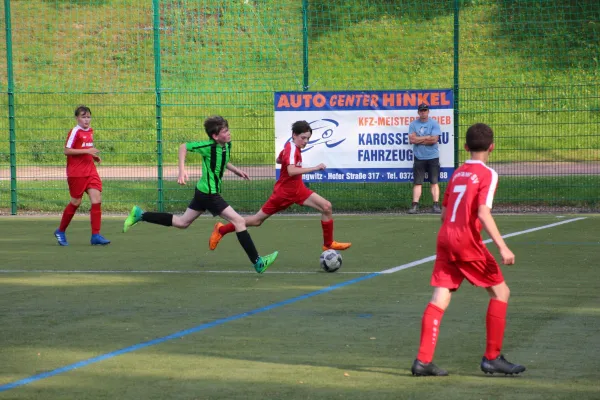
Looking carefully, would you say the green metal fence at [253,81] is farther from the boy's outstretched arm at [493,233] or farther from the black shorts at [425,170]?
the boy's outstretched arm at [493,233]

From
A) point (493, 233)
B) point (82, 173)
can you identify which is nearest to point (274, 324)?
Result: point (493, 233)

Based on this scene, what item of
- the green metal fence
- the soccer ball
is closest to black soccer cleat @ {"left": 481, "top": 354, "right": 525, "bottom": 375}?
the soccer ball

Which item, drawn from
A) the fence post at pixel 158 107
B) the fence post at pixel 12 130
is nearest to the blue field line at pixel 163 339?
the fence post at pixel 158 107

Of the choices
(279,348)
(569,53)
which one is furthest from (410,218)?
(279,348)

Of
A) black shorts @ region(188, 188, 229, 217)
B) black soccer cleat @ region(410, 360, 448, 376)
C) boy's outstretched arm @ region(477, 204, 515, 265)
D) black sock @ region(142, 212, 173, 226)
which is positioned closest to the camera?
boy's outstretched arm @ region(477, 204, 515, 265)

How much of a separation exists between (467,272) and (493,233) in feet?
1.10

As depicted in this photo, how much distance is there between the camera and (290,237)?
14727 millimetres

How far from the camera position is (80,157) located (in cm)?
1425

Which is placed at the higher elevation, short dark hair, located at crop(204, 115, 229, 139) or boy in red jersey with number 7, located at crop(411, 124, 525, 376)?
short dark hair, located at crop(204, 115, 229, 139)

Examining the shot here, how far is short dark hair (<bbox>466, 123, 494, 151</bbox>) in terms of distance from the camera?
248 inches

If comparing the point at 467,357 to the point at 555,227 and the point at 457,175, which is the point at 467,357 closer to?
the point at 457,175

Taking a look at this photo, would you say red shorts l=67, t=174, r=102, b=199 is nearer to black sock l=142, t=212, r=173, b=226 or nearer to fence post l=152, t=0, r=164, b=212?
black sock l=142, t=212, r=173, b=226

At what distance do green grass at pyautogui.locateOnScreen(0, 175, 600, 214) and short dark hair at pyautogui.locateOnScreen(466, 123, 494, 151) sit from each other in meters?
12.5

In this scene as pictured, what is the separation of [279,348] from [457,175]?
177cm
